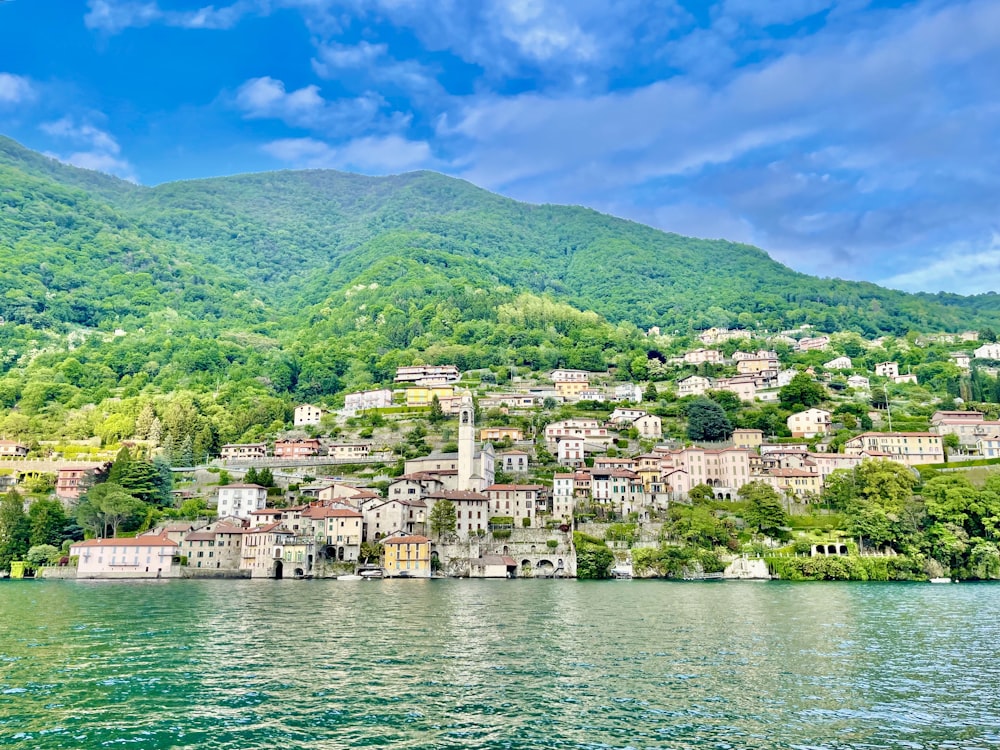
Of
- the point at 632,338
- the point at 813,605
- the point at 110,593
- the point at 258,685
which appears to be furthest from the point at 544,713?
the point at 632,338

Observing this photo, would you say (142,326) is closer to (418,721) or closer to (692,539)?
(692,539)

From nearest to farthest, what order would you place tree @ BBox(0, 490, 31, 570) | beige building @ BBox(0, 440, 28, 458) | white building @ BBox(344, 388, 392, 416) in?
1. tree @ BBox(0, 490, 31, 570)
2. beige building @ BBox(0, 440, 28, 458)
3. white building @ BBox(344, 388, 392, 416)

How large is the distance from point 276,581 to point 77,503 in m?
28.2

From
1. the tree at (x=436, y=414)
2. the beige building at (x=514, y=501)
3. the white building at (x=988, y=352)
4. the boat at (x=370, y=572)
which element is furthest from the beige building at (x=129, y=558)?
the white building at (x=988, y=352)

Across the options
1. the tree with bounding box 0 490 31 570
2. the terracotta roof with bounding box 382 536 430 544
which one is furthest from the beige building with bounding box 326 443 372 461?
the tree with bounding box 0 490 31 570

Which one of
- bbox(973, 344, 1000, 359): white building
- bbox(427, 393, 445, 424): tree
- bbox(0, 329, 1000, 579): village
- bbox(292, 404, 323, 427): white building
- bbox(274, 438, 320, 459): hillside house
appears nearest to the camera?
bbox(0, 329, 1000, 579): village

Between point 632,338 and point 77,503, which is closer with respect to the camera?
point 77,503

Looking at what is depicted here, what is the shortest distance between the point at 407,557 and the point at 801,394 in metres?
66.1

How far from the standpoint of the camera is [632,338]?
167 metres

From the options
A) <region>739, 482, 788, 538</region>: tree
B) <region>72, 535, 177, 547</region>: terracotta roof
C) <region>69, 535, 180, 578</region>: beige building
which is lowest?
<region>69, 535, 180, 578</region>: beige building

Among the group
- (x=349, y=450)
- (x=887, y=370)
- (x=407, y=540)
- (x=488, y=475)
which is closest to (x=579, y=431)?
(x=488, y=475)

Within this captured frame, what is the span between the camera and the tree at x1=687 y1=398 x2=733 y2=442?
101938 millimetres

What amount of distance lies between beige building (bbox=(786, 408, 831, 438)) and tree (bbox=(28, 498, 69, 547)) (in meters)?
84.3

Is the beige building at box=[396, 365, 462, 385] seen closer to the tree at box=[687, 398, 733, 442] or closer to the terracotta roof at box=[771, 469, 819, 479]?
the tree at box=[687, 398, 733, 442]
